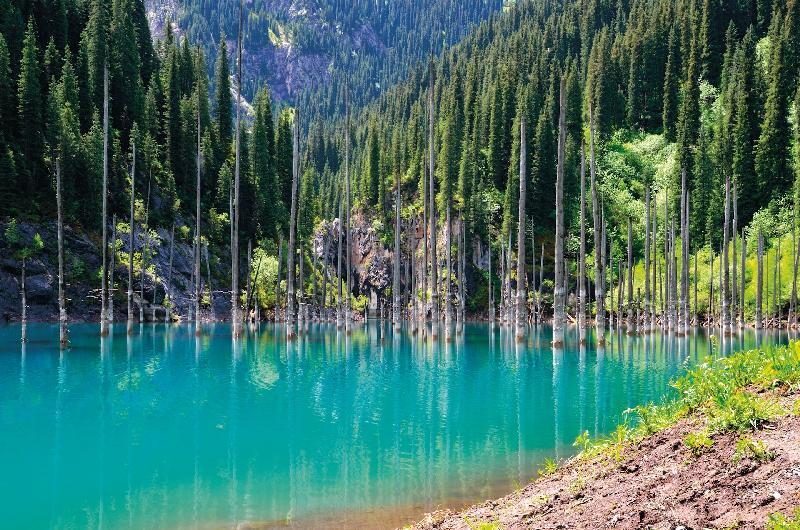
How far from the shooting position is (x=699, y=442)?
7.25 metres

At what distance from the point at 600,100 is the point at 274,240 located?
64.9 meters

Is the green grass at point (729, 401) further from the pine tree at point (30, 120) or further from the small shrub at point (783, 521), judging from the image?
the pine tree at point (30, 120)

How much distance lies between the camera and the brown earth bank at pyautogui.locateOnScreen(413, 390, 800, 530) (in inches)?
217

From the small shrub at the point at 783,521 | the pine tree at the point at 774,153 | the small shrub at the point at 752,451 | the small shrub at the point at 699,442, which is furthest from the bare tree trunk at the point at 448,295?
the pine tree at the point at 774,153

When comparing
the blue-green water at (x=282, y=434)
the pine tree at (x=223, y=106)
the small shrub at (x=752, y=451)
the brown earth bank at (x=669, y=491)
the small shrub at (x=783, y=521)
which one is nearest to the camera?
the small shrub at (x=783, y=521)

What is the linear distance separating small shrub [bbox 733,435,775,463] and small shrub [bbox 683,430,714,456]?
18.6 inches

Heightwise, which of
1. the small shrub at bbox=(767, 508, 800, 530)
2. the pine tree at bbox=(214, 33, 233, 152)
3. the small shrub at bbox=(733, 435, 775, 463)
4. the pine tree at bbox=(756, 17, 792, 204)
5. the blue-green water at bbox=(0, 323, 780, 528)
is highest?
the pine tree at bbox=(214, 33, 233, 152)

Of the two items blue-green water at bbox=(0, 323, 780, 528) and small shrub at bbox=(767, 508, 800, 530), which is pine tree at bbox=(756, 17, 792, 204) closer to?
blue-green water at bbox=(0, 323, 780, 528)

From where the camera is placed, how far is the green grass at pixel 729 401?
7.28 metres

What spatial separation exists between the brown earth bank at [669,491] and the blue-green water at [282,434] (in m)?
2.46

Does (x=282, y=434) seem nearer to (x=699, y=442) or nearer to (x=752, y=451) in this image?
(x=699, y=442)

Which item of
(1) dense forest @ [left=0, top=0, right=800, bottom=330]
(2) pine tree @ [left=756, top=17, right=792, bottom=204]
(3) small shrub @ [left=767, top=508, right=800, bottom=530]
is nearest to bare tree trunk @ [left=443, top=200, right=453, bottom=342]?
(1) dense forest @ [left=0, top=0, right=800, bottom=330]

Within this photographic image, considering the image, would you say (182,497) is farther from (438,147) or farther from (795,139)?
(438,147)

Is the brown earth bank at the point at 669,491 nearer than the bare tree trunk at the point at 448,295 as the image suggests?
Yes
